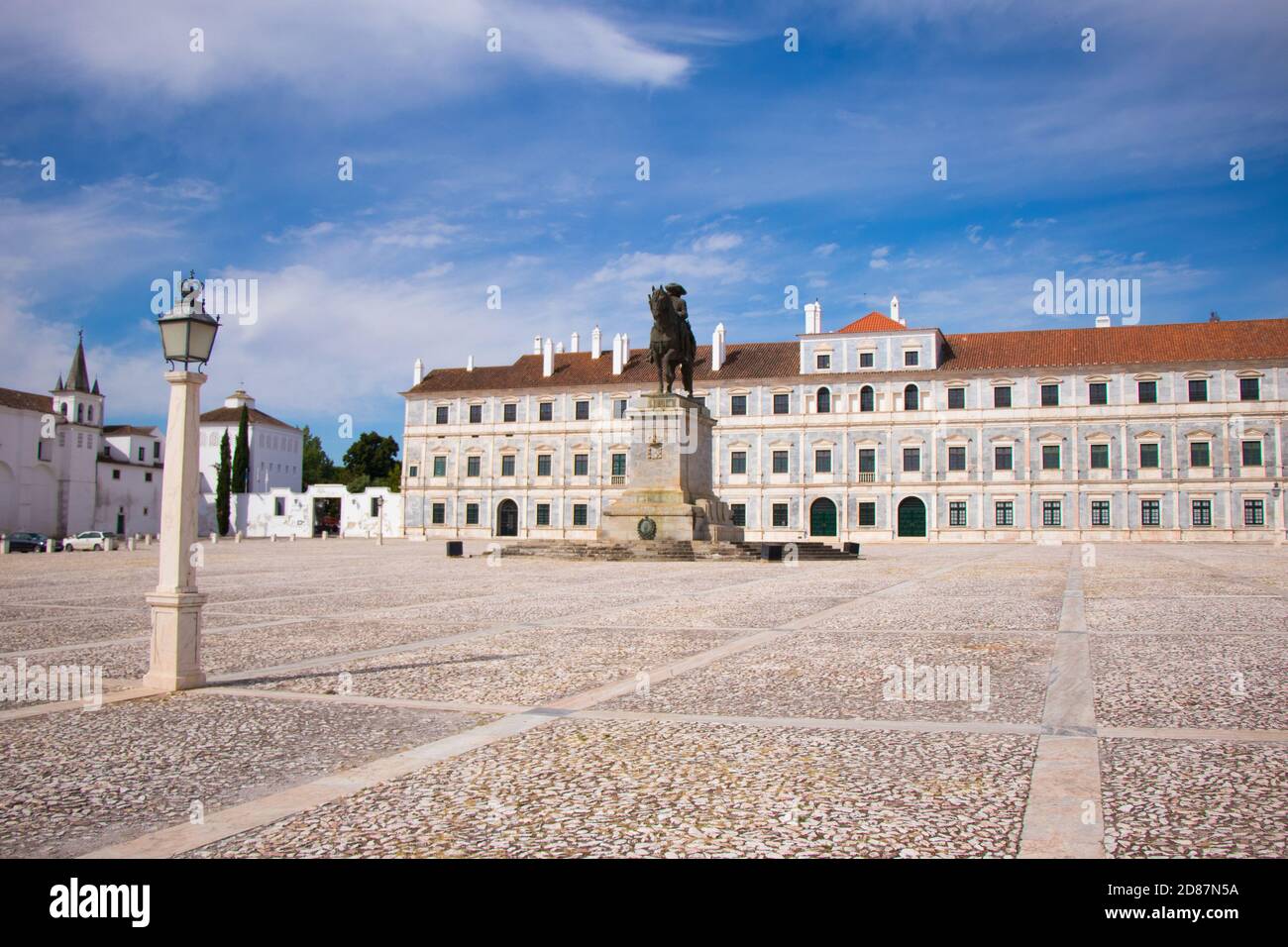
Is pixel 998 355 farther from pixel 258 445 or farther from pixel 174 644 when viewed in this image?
pixel 258 445

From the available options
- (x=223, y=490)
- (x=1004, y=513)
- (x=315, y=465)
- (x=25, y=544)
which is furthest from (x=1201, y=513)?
(x=315, y=465)

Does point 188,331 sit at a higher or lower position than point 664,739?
higher

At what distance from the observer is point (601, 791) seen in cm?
402

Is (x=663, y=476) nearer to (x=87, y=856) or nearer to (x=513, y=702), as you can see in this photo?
(x=513, y=702)

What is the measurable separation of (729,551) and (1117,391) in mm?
34917

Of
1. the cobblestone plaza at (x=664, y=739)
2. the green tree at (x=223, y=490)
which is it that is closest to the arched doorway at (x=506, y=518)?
the green tree at (x=223, y=490)

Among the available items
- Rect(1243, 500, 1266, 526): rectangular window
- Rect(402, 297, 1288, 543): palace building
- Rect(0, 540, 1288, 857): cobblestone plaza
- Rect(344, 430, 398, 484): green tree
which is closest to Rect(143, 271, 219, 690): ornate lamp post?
Rect(0, 540, 1288, 857): cobblestone plaza

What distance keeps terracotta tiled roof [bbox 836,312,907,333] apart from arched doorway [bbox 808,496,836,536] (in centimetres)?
987

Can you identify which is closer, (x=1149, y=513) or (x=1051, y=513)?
(x=1149, y=513)

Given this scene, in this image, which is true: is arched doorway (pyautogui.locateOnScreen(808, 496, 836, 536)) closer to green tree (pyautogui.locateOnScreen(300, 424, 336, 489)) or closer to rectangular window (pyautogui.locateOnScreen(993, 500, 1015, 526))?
rectangular window (pyautogui.locateOnScreen(993, 500, 1015, 526))

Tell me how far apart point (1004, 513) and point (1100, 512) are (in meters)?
4.71

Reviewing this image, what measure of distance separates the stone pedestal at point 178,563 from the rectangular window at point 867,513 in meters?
50.2

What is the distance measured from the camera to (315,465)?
384 ft

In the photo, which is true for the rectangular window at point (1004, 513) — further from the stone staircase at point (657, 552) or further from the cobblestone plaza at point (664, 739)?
the cobblestone plaza at point (664, 739)
